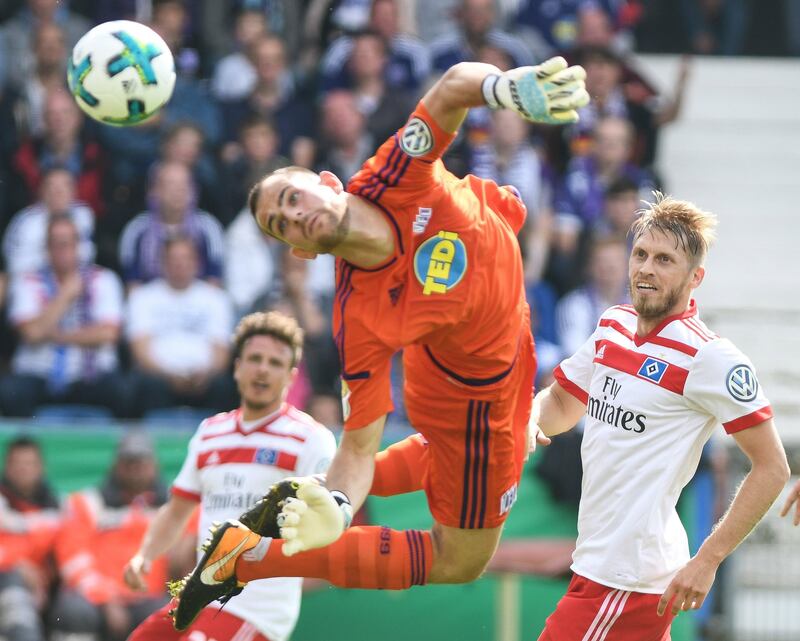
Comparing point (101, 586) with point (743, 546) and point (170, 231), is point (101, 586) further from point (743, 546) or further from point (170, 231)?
point (743, 546)

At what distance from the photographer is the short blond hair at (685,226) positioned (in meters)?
5.76

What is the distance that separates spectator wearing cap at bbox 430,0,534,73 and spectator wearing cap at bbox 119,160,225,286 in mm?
2906

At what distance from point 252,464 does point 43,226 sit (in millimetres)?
4956

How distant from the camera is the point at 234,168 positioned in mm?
12219

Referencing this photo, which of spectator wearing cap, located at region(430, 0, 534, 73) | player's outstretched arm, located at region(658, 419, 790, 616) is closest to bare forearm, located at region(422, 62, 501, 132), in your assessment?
player's outstretched arm, located at region(658, 419, 790, 616)

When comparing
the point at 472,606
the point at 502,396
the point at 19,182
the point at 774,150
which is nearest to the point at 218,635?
the point at 502,396

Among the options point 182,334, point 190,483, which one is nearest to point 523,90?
point 190,483

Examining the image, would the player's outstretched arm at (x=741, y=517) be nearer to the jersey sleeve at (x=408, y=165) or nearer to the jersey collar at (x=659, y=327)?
the jersey collar at (x=659, y=327)

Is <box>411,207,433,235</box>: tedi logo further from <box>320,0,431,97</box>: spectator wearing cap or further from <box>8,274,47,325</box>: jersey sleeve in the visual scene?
<box>320,0,431,97</box>: spectator wearing cap

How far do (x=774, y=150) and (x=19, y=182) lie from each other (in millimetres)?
7506

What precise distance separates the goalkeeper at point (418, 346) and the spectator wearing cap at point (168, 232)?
18.0 feet

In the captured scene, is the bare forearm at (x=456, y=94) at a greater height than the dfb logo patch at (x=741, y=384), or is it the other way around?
the bare forearm at (x=456, y=94)

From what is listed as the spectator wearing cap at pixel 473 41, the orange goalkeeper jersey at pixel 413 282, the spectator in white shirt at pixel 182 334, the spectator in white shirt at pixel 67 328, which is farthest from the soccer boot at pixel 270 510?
the spectator wearing cap at pixel 473 41

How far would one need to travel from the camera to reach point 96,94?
742cm
